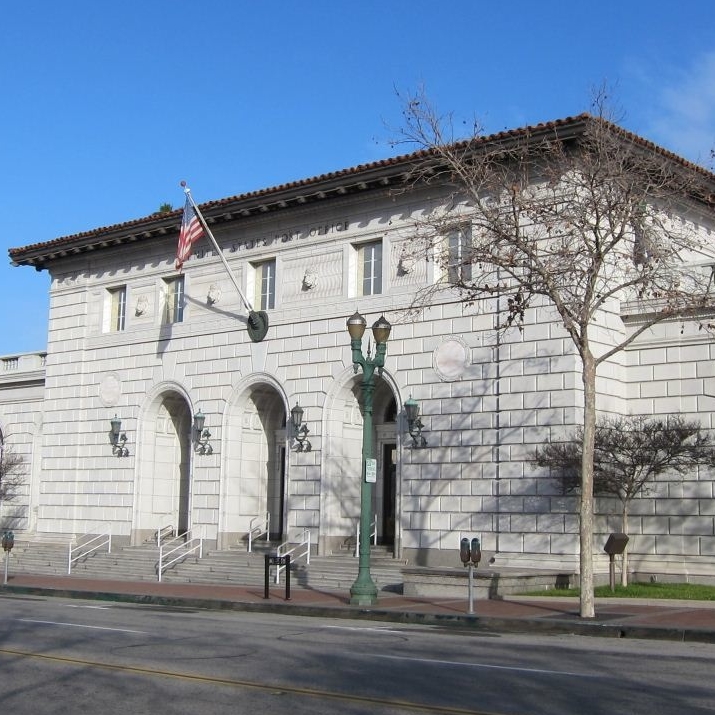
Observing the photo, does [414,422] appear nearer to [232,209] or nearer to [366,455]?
[366,455]

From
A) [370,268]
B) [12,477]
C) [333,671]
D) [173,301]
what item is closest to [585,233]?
[370,268]

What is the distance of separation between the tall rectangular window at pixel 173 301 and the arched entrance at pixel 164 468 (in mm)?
2317

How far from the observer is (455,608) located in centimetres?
2012

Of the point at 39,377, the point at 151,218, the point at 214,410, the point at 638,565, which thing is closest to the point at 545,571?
the point at 638,565

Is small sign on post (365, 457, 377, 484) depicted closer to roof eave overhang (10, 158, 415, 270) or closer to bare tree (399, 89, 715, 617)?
bare tree (399, 89, 715, 617)

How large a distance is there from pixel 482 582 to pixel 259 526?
37.8ft

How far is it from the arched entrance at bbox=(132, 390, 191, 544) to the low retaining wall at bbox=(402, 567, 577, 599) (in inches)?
493

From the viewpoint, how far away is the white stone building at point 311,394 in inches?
1002

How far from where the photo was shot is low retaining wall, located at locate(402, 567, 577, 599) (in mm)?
22219

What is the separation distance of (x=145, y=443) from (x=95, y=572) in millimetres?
4563

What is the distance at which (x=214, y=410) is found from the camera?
32.6m

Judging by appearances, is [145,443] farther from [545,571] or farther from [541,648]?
[541,648]

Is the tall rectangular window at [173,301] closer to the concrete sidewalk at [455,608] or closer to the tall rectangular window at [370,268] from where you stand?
the tall rectangular window at [370,268]

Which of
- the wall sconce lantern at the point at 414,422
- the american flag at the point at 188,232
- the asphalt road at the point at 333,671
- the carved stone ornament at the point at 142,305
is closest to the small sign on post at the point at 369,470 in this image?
the asphalt road at the point at 333,671
